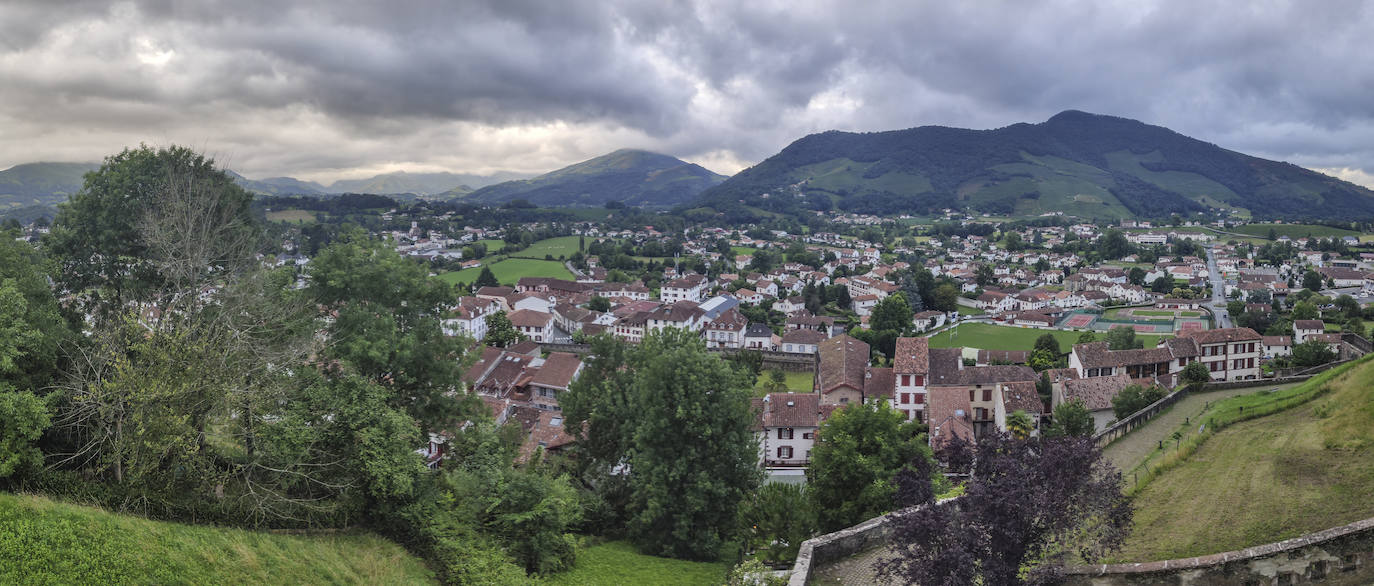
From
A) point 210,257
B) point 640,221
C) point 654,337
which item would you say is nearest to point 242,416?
point 210,257

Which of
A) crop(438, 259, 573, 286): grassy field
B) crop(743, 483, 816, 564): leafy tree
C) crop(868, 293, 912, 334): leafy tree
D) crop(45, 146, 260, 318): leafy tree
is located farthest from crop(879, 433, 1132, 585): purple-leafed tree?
crop(438, 259, 573, 286): grassy field

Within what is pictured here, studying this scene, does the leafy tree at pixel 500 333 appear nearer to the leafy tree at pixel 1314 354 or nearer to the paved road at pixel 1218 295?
the leafy tree at pixel 1314 354

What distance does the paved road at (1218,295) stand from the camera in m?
60.0

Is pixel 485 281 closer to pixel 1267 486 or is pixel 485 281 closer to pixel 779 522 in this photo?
pixel 779 522

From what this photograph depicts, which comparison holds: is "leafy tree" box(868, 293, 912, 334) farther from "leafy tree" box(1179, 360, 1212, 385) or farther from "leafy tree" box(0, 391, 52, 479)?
"leafy tree" box(0, 391, 52, 479)

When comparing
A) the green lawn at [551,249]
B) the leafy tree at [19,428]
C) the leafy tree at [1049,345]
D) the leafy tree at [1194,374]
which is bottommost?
the leafy tree at [1049,345]

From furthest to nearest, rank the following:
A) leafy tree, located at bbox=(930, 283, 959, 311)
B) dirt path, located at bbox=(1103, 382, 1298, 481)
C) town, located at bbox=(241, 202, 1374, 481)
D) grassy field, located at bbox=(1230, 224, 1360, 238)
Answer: grassy field, located at bbox=(1230, 224, 1360, 238) → leafy tree, located at bbox=(930, 283, 959, 311) → town, located at bbox=(241, 202, 1374, 481) → dirt path, located at bbox=(1103, 382, 1298, 481)

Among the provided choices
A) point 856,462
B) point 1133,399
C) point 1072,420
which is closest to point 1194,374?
point 1133,399

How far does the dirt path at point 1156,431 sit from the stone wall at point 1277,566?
6.97 m

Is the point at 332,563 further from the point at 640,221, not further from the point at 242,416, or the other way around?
the point at 640,221

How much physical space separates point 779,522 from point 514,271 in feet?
269

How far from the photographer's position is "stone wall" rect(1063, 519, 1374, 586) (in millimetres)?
7867

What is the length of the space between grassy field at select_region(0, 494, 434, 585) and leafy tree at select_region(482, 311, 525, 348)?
4268 centimetres

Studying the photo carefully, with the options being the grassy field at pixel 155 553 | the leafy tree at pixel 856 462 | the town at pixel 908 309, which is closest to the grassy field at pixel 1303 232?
the town at pixel 908 309
